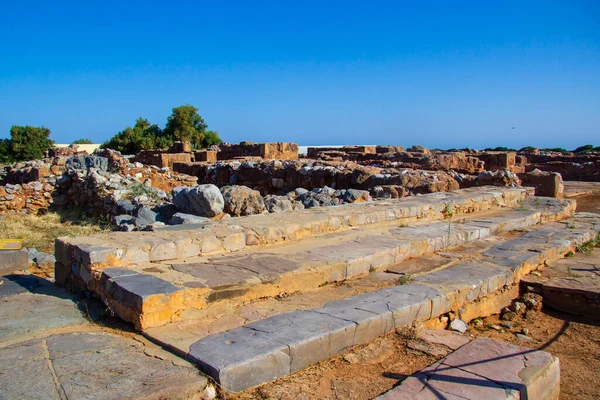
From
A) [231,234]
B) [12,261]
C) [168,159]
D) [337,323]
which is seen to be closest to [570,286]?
[337,323]

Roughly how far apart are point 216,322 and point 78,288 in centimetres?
141

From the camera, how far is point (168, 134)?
37375 millimetres

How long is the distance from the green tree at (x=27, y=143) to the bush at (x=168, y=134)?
4926mm

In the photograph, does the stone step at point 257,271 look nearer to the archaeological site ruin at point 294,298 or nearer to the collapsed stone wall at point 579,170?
the archaeological site ruin at point 294,298

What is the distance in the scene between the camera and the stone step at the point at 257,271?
3135mm

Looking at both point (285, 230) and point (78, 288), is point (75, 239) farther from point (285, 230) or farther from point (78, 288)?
point (285, 230)

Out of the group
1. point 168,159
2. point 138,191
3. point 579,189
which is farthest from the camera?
point 168,159

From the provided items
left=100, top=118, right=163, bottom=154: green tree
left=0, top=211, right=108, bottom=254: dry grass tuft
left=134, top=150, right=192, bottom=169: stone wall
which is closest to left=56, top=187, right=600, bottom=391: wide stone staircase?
left=0, top=211, right=108, bottom=254: dry grass tuft

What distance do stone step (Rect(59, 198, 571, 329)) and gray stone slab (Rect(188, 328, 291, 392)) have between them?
55cm

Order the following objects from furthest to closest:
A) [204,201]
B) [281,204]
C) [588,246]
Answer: [281,204] < [204,201] < [588,246]

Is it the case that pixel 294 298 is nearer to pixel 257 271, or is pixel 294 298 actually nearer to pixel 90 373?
pixel 257 271

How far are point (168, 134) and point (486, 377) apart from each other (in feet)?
122

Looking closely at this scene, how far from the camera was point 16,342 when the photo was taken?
9.01 feet

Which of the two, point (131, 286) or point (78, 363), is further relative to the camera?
point (131, 286)
